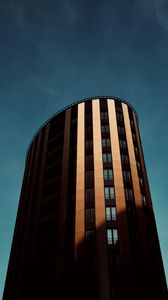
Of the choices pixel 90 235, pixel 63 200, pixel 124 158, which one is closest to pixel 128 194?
pixel 124 158

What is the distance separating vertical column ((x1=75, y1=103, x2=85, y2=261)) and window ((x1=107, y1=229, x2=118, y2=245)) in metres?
3.96

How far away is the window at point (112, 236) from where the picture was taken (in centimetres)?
3738

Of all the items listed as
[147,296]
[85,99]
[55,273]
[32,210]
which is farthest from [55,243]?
[85,99]

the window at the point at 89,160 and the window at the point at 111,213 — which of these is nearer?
the window at the point at 111,213

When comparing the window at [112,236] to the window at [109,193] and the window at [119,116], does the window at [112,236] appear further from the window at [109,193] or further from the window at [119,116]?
the window at [119,116]

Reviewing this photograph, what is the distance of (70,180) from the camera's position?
155 ft

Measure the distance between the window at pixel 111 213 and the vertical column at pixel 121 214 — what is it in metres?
0.67

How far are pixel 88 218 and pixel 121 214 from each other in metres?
5.42

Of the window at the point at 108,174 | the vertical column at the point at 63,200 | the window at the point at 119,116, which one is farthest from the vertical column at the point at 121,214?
the vertical column at the point at 63,200

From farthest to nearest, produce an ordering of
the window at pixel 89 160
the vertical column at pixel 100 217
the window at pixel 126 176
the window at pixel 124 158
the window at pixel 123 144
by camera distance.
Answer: the window at pixel 123 144 < the window at pixel 124 158 < the window at pixel 89 160 < the window at pixel 126 176 < the vertical column at pixel 100 217

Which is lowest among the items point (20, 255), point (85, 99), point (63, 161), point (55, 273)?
point (55, 273)

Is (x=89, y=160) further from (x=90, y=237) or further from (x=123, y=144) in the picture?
(x=90, y=237)

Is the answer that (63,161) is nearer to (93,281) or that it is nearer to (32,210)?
(32,210)

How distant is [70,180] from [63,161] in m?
5.51
